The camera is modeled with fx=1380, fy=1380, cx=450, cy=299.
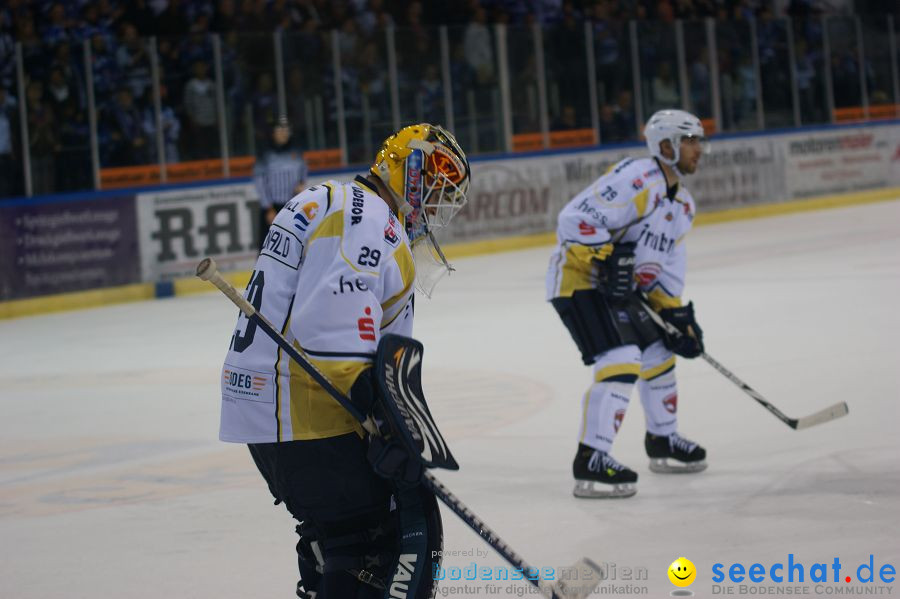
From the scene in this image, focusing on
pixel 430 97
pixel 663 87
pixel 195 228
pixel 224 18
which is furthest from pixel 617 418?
pixel 663 87

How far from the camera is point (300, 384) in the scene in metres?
2.68

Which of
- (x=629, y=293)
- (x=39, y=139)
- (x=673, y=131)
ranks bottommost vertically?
(x=629, y=293)

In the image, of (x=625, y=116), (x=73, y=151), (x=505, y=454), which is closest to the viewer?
(x=505, y=454)

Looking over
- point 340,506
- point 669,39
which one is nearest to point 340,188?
point 340,506

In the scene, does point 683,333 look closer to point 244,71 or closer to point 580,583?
point 580,583

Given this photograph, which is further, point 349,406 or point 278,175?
point 278,175

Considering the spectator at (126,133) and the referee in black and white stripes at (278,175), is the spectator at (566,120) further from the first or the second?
the spectator at (126,133)

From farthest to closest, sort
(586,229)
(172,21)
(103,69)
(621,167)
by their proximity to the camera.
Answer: (172,21)
(103,69)
(621,167)
(586,229)

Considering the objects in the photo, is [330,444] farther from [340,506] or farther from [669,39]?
[669,39]

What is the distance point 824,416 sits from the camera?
5145mm

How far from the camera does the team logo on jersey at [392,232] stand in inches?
105

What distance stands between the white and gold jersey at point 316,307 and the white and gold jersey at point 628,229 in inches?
84.2

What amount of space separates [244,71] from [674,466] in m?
8.66

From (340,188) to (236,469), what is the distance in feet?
9.35
